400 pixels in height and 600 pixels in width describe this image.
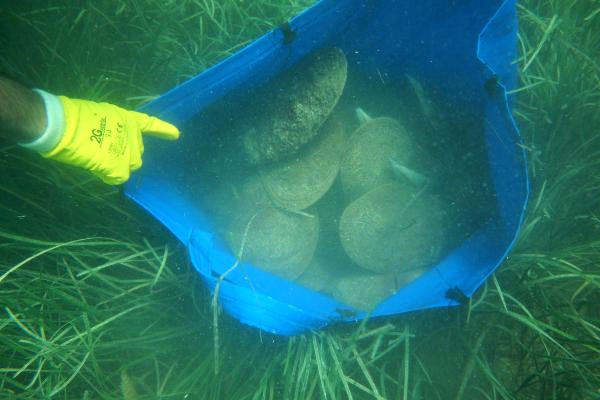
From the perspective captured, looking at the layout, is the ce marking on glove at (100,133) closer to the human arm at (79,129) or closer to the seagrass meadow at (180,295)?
the human arm at (79,129)

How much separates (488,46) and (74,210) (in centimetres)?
201

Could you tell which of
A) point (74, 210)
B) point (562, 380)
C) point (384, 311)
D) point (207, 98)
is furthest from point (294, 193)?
point (562, 380)

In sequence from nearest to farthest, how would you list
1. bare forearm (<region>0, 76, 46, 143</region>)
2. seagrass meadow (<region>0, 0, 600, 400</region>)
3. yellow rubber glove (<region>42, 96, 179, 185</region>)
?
1. bare forearm (<region>0, 76, 46, 143</region>)
2. yellow rubber glove (<region>42, 96, 179, 185</region>)
3. seagrass meadow (<region>0, 0, 600, 400</region>)

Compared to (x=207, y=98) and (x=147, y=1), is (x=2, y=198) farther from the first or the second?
(x=147, y=1)

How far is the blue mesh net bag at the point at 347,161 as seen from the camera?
64.2 inches

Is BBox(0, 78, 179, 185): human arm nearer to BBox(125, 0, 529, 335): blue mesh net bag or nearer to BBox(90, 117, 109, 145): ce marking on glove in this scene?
BBox(90, 117, 109, 145): ce marking on glove

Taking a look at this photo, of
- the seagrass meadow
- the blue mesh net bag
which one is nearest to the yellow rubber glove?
the blue mesh net bag

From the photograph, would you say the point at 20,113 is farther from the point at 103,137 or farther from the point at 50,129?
the point at 103,137

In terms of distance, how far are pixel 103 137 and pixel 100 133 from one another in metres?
0.02

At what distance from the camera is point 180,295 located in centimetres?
180

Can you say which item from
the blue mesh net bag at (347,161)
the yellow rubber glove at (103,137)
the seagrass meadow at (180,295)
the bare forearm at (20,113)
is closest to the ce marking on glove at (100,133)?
the yellow rubber glove at (103,137)

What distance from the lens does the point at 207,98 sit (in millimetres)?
1688

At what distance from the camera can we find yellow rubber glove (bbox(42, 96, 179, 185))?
1.20m

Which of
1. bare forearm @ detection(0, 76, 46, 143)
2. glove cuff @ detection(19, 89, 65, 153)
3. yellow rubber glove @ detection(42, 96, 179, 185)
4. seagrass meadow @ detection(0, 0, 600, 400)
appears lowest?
seagrass meadow @ detection(0, 0, 600, 400)
